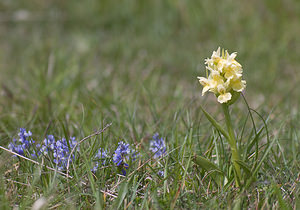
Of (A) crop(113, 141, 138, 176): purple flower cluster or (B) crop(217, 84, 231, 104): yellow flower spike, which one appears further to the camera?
(A) crop(113, 141, 138, 176): purple flower cluster

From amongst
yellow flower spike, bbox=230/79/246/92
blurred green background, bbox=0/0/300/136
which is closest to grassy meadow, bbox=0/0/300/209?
blurred green background, bbox=0/0/300/136

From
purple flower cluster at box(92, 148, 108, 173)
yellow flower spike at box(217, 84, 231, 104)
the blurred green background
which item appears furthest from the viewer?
the blurred green background

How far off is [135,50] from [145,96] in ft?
4.65

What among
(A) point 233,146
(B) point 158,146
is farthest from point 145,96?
(A) point 233,146

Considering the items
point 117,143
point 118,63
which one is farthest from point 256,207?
point 118,63

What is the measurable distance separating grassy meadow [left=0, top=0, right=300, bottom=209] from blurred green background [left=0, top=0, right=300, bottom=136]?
15 mm

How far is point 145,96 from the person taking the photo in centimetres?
317

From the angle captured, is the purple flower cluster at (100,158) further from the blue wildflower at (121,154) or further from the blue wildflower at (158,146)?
the blue wildflower at (158,146)

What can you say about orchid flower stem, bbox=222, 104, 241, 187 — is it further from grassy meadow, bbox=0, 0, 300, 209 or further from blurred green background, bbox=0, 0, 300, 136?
blurred green background, bbox=0, 0, 300, 136

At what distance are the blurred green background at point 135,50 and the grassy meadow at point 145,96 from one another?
2 cm

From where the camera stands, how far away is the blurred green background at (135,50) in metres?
3.21

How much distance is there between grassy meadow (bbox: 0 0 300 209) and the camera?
161 cm

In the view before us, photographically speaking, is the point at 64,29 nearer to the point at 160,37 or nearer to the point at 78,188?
the point at 160,37

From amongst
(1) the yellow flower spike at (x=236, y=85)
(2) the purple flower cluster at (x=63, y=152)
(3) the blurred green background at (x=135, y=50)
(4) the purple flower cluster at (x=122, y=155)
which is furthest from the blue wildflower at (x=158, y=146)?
(3) the blurred green background at (x=135, y=50)
